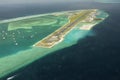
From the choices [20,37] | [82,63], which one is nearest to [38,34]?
[20,37]

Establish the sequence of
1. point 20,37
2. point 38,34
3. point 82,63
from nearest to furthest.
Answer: point 82,63 → point 20,37 → point 38,34

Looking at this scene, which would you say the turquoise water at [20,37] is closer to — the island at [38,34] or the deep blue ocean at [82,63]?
the island at [38,34]

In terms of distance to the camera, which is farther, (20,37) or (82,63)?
(20,37)

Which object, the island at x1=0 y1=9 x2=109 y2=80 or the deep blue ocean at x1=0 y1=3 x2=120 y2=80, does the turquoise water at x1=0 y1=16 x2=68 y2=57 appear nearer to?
the island at x1=0 y1=9 x2=109 y2=80

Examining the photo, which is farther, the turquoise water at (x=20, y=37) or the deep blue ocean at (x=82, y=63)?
the turquoise water at (x=20, y=37)

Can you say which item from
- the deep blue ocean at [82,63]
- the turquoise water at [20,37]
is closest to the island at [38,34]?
the turquoise water at [20,37]

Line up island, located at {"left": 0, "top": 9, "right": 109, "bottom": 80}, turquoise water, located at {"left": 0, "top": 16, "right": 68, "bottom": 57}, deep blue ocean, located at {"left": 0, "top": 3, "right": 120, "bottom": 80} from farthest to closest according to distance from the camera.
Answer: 1. turquoise water, located at {"left": 0, "top": 16, "right": 68, "bottom": 57}
2. island, located at {"left": 0, "top": 9, "right": 109, "bottom": 80}
3. deep blue ocean, located at {"left": 0, "top": 3, "right": 120, "bottom": 80}

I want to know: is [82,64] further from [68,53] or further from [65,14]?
[65,14]

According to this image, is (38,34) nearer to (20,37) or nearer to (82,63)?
(20,37)

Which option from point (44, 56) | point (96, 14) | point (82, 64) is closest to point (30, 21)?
point (96, 14)

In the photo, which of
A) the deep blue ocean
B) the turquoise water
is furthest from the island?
the deep blue ocean

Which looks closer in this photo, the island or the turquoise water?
the island
